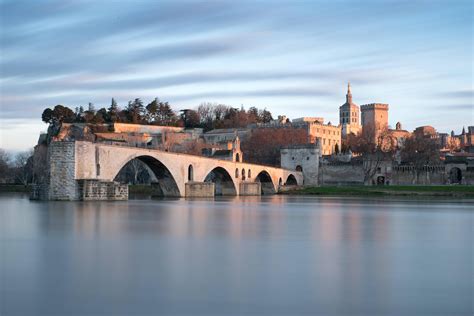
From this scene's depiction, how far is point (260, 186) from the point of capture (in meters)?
65.3

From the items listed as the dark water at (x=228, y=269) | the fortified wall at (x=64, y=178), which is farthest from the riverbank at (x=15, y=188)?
the dark water at (x=228, y=269)

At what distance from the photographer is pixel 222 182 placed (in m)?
61.7

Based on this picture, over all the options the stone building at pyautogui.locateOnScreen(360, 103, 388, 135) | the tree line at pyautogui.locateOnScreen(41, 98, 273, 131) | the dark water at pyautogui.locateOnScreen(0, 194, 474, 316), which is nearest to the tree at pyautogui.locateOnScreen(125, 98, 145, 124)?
the tree line at pyautogui.locateOnScreen(41, 98, 273, 131)

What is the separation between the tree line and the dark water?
69876mm

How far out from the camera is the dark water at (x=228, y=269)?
9.91 metres

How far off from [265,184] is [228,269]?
55803mm

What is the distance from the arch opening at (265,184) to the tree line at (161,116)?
99.6ft

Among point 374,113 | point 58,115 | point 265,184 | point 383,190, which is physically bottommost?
point 383,190

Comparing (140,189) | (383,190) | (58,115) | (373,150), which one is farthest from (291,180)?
(58,115)

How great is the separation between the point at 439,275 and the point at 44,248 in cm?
893

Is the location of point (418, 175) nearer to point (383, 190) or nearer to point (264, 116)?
point (383, 190)

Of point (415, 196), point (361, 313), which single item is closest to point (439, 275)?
point (361, 313)

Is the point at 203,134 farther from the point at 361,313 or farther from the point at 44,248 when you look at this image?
the point at 361,313

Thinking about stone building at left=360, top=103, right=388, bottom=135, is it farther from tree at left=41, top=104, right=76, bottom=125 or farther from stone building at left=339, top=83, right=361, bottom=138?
tree at left=41, top=104, right=76, bottom=125
